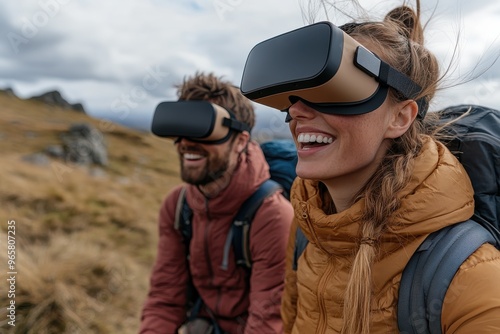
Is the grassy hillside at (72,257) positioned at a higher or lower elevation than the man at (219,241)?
lower

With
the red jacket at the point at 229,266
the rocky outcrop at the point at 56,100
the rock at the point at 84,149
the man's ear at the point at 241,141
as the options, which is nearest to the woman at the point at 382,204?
the red jacket at the point at 229,266

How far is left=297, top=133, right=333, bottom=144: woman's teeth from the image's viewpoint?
4.90 feet

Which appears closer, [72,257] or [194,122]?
[194,122]

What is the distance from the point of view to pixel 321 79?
133 cm

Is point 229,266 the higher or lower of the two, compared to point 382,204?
lower

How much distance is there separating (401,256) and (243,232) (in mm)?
1458

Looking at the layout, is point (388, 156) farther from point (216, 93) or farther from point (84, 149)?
point (84, 149)

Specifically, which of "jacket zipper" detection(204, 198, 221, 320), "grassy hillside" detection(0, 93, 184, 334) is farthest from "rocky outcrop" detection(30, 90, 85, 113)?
"jacket zipper" detection(204, 198, 221, 320)

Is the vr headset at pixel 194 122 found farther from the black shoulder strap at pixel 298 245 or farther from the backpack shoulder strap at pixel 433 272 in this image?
the backpack shoulder strap at pixel 433 272

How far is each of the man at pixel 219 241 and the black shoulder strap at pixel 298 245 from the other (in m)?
0.59

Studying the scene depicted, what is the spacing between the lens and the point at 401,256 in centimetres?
135

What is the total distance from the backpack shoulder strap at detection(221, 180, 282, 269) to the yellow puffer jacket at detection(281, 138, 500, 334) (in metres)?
0.92

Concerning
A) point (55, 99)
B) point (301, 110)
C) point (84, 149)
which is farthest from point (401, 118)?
point (55, 99)

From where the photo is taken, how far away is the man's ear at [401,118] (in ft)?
4.92
